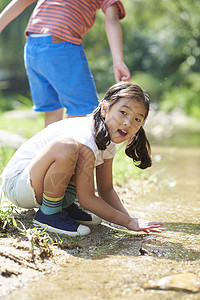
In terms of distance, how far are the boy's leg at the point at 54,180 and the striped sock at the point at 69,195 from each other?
0.12 meters

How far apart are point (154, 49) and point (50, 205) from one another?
14937 mm

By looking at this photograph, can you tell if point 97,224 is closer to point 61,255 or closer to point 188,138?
point 61,255

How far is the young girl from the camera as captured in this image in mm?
1875

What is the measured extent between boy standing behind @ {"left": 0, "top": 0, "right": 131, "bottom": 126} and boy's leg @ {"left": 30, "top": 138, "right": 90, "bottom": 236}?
0.74m

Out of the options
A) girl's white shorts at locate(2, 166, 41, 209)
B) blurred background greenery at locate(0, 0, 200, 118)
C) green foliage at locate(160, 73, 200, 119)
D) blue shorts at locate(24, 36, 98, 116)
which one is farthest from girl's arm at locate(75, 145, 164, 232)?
blurred background greenery at locate(0, 0, 200, 118)

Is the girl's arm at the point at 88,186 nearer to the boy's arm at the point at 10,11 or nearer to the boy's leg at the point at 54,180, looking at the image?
the boy's leg at the point at 54,180

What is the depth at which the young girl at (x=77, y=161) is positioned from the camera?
188 cm

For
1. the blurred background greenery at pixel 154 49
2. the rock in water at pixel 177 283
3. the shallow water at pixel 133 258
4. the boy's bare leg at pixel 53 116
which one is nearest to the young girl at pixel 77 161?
the shallow water at pixel 133 258

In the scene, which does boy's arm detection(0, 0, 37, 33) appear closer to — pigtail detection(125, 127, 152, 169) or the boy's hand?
the boy's hand

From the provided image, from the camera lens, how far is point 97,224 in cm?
216

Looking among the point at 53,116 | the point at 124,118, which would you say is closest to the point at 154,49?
the point at 53,116

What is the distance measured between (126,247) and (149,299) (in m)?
0.52

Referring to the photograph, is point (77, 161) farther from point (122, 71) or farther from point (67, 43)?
point (67, 43)

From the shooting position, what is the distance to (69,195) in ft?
7.02
